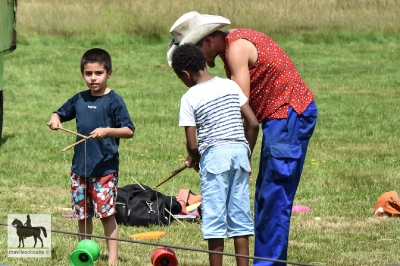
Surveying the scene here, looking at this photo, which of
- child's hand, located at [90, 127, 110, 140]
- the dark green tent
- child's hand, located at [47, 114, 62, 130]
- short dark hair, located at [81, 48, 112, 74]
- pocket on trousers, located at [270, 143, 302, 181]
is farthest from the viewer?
the dark green tent

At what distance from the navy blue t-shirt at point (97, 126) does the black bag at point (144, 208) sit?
59.8 inches

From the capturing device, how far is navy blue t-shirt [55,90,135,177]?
5.78 m

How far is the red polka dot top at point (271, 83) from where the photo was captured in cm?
518

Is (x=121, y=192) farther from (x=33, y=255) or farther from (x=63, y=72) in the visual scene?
(x=63, y=72)

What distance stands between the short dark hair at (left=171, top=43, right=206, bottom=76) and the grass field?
5.25 feet

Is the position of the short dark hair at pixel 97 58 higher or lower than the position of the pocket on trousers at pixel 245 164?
higher

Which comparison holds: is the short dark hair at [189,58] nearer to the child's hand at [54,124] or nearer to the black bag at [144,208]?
the child's hand at [54,124]

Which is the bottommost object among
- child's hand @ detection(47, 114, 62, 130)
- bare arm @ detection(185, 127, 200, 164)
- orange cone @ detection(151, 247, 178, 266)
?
orange cone @ detection(151, 247, 178, 266)

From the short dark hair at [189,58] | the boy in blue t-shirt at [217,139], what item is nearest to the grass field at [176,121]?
the boy in blue t-shirt at [217,139]

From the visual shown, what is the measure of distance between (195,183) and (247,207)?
3885 mm

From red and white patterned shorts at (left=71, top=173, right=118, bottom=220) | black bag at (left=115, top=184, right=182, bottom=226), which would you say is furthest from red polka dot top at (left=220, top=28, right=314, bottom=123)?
black bag at (left=115, top=184, right=182, bottom=226)

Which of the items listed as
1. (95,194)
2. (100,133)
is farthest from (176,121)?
(100,133)

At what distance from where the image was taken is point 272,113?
5215 mm

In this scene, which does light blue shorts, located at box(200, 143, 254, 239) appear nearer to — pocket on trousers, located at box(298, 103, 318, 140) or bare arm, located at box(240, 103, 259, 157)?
bare arm, located at box(240, 103, 259, 157)
